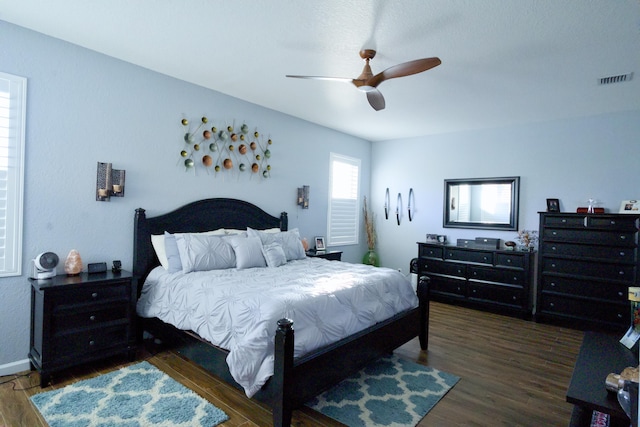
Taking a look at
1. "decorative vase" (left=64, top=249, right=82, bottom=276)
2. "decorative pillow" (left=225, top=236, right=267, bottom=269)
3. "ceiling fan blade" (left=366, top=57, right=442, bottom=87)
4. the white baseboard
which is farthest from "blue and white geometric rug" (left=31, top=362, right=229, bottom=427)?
"ceiling fan blade" (left=366, top=57, right=442, bottom=87)

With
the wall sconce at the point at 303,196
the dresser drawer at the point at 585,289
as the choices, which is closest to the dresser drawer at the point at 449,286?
the dresser drawer at the point at 585,289

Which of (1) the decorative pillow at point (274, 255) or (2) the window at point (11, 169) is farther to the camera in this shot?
(1) the decorative pillow at point (274, 255)

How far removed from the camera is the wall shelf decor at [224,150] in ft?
13.0

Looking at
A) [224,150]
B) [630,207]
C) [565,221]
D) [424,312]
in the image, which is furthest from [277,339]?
[630,207]

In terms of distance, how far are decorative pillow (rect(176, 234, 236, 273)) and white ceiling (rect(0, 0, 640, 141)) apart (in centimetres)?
175

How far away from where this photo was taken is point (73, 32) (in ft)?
9.44

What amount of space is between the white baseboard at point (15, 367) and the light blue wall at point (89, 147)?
0.01 metres

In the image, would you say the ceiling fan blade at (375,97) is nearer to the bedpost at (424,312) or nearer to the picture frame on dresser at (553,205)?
the bedpost at (424,312)

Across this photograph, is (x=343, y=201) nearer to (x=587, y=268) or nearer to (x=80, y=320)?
(x=587, y=268)

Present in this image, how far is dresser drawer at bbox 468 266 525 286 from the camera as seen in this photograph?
4812 mm

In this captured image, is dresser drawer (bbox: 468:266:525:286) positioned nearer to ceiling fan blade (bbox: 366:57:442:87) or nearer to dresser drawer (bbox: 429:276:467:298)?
dresser drawer (bbox: 429:276:467:298)

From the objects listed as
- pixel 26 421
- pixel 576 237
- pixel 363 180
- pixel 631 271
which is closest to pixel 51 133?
pixel 26 421

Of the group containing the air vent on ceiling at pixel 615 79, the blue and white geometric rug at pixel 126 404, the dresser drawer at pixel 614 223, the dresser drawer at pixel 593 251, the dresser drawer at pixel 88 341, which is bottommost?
the blue and white geometric rug at pixel 126 404

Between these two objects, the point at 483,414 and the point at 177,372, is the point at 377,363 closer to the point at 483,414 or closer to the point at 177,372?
the point at 483,414
